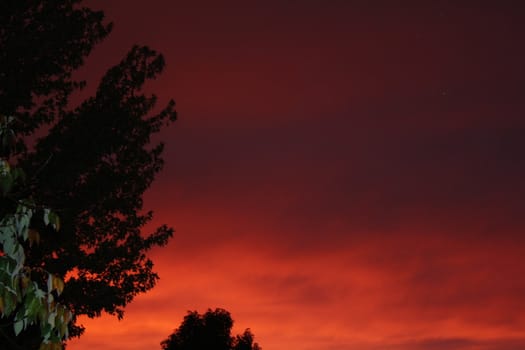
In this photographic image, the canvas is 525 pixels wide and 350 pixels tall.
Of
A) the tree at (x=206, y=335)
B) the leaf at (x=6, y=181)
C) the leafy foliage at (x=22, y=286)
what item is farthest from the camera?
the tree at (x=206, y=335)

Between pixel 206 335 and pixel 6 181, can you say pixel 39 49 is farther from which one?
pixel 206 335

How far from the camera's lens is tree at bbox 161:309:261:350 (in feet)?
231

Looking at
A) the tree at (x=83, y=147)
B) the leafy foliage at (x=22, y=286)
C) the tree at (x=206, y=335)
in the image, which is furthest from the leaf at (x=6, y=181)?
the tree at (x=206, y=335)

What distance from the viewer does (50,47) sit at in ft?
65.9

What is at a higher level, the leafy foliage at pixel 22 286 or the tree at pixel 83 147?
the tree at pixel 83 147

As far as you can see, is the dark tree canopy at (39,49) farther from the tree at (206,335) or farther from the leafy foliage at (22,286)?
the tree at (206,335)

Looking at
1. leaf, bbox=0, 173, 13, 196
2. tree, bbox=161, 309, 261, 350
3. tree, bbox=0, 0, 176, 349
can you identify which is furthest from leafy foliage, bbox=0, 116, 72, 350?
tree, bbox=161, 309, 261, 350

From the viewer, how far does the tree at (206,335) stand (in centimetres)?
7044

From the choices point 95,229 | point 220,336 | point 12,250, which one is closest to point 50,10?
point 95,229

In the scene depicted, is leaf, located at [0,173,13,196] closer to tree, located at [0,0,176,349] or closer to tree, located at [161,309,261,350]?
tree, located at [0,0,176,349]

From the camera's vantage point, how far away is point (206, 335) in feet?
232

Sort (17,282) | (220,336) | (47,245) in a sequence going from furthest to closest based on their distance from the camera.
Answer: (220,336), (47,245), (17,282)

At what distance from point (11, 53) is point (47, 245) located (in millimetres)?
5042

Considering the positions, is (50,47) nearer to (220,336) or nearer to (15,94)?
(15,94)
